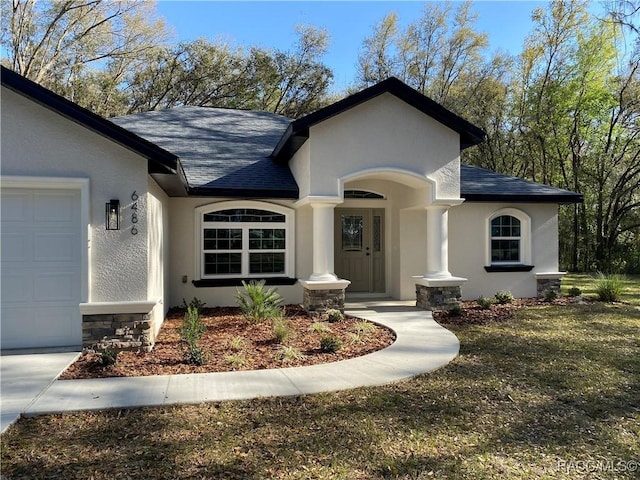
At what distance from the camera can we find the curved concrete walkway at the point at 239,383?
4.54 m

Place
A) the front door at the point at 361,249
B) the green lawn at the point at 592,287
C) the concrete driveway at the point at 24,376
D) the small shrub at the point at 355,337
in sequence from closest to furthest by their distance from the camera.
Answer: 1. the concrete driveway at the point at 24,376
2. the small shrub at the point at 355,337
3. the green lawn at the point at 592,287
4. the front door at the point at 361,249

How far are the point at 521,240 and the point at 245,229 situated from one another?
761 centimetres

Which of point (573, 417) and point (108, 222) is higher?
point (108, 222)

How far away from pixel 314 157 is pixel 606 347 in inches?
244

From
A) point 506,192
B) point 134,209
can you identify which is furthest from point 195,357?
point 506,192

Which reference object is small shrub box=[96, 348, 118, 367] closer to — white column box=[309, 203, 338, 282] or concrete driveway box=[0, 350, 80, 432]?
concrete driveway box=[0, 350, 80, 432]

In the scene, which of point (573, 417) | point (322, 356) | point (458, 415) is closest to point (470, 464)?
point (458, 415)

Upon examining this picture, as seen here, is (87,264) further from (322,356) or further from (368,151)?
(368,151)

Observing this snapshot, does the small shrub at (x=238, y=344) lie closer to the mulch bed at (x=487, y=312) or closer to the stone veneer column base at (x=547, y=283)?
the mulch bed at (x=487, y=312)

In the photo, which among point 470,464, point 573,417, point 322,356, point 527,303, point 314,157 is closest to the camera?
point 470,464

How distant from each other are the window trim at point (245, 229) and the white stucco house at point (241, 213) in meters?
0.03

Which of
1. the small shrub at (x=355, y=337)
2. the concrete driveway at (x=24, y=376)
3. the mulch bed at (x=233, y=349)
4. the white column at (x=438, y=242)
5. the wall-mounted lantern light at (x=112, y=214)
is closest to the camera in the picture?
the concrete driveway at (x=24, y=376)

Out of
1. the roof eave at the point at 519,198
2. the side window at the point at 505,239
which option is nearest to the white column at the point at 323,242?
the roof eave at the point at 519,198

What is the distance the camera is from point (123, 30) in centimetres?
2345
